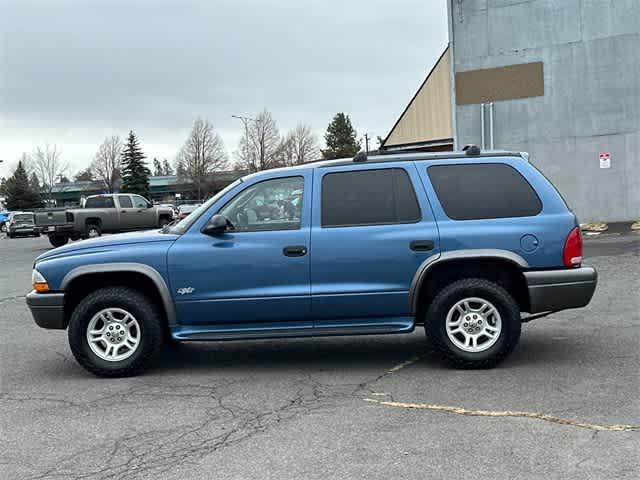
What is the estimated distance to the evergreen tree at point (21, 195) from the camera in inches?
3477

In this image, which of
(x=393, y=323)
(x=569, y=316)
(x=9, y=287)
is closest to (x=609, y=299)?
(x=569, y=316)

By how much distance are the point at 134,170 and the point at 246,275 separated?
77.6 meters

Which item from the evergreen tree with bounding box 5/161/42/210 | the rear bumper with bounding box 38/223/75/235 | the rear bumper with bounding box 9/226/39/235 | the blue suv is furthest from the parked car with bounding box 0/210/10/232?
the blue suv

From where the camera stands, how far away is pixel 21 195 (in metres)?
88.5

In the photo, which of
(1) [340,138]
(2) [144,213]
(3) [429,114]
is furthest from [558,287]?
(1) [340,138]

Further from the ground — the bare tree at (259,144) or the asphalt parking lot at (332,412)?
the bare tree at (259,144)

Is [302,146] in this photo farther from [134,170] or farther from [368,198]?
[368,198]

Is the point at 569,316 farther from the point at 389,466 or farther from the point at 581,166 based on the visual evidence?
the point at 581,166

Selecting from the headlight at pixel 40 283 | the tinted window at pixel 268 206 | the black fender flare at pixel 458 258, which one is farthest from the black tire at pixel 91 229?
→ the black fender flare at pixel 458 258

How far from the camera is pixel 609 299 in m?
9.82

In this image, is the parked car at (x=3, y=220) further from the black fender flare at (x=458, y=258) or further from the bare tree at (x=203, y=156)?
the black fender flare at (x=458, y=258)

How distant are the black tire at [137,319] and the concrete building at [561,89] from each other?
1933 centimetres

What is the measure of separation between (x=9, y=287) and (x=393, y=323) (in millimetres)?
10284

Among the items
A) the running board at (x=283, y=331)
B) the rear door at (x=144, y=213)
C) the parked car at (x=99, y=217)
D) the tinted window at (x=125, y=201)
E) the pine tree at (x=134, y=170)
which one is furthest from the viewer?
the pine tree at (x=134, y=170)
